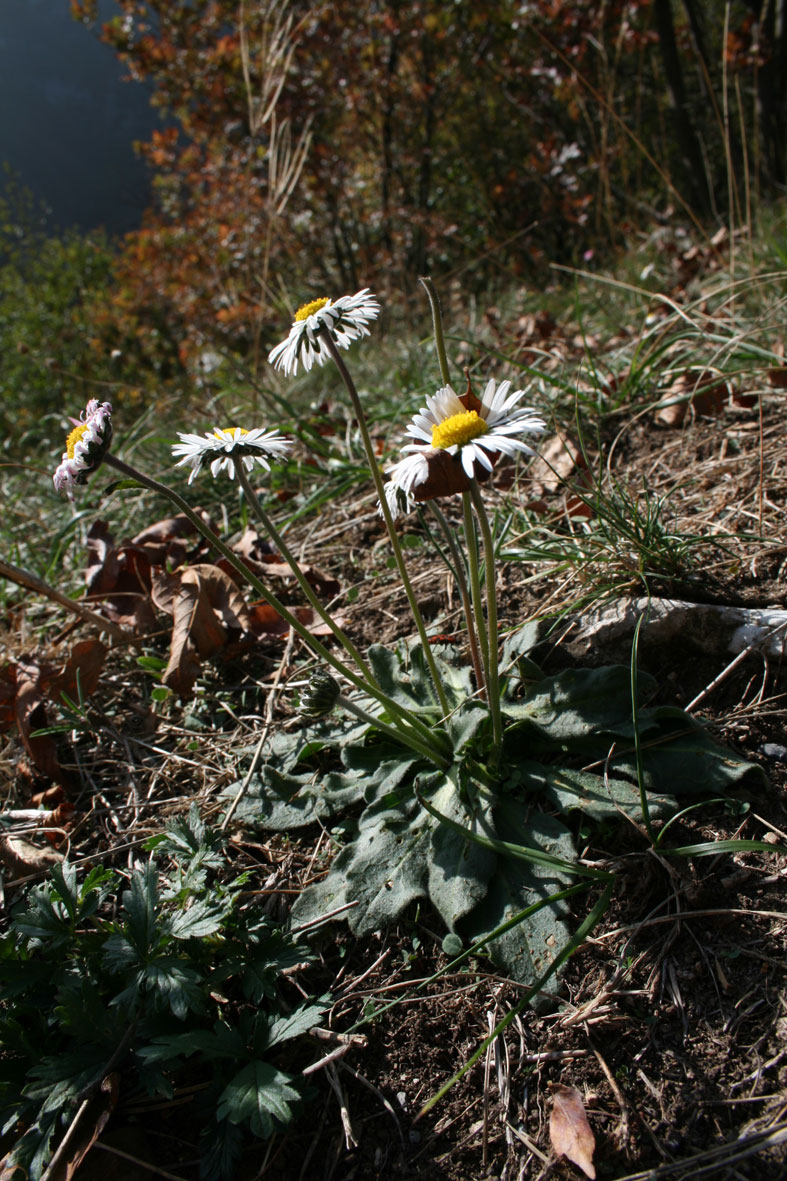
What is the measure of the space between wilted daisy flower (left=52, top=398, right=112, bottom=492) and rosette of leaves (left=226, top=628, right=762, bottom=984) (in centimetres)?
79

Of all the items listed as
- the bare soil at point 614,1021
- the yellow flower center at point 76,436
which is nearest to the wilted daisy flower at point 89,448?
the yellow flower center at point 76,436

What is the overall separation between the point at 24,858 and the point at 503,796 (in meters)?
1.09

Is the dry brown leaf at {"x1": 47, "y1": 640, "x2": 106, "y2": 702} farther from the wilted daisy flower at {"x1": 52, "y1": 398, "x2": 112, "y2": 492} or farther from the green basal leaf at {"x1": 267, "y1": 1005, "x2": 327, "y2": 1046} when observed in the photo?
the green basal leaf at {"x1": 267, "y1": 1005, "x2": 327, "y2": 1046}

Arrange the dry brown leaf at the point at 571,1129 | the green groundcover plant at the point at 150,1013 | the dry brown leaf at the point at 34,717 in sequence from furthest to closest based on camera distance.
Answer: the dry brown leaf at the point at 34,717, the green groundcover plant at the point at 150,1013, the dry brown leaf at the point at 571,1129

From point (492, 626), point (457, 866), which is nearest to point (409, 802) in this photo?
point (457, 866)

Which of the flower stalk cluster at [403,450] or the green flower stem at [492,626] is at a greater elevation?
the flower stalk cluster at [403,450]

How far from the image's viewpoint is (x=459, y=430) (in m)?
1.18

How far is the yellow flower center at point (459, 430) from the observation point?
3.84ft

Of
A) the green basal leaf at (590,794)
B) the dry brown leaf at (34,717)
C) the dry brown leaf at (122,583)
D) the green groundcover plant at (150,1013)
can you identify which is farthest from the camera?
the dry brown leaf at (122,583)

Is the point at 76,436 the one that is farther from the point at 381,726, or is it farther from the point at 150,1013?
the point at 150,1013

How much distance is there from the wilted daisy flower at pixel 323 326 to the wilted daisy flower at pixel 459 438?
0.22 metres

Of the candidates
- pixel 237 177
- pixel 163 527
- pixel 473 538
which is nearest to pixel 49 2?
pixel 237 177

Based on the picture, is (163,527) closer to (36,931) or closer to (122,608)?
(122,608)

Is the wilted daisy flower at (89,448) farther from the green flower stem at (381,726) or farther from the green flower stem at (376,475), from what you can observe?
the green flower stem at (381,726)
